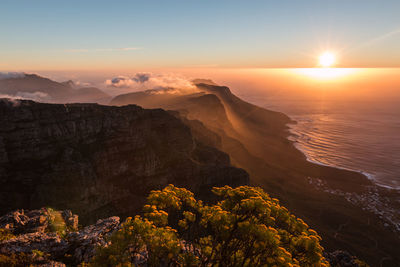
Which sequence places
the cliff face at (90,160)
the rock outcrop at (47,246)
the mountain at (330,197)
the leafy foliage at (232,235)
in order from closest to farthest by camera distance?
the leafy foliage at (232,235), the rock outcrop at (47,246), the cliff face at (90,160), the mountain at (330,197)

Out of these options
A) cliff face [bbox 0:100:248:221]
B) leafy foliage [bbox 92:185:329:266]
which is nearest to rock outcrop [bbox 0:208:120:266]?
leafy foliage [bbox 92:185:329:266]

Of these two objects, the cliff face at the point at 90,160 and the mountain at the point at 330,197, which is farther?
the mountain at the point at 330,197

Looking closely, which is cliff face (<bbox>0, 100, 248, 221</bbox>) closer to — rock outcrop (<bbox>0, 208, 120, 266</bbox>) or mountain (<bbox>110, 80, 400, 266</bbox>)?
rock outcrop (<bbox>0, 208, 120, 266</bbox>)

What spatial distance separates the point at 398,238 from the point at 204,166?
218 feet

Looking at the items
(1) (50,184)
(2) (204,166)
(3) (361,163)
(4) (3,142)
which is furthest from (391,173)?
(4) (3,142)

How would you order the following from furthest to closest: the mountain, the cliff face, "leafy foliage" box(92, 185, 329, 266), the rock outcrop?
the mountain, the cliff face, the rock outcrop, "leafy foliage" box(92, 185, 329, 266)

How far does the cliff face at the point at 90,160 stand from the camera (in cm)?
4141

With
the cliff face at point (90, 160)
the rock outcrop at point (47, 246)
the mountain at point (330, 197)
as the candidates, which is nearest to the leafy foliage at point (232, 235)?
the rock outcrop at point (47, 246)

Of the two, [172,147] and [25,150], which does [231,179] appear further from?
[25,150]

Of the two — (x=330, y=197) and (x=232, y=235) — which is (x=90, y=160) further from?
(x=330, y=197)

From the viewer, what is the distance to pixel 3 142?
40.3 m

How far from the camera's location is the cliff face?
41406 mm

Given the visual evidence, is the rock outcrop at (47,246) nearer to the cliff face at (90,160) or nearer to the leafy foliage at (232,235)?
the leafy foliage at (232,235)

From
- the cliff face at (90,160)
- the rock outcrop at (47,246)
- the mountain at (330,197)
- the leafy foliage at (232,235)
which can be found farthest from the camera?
the mountain at (330,197)
